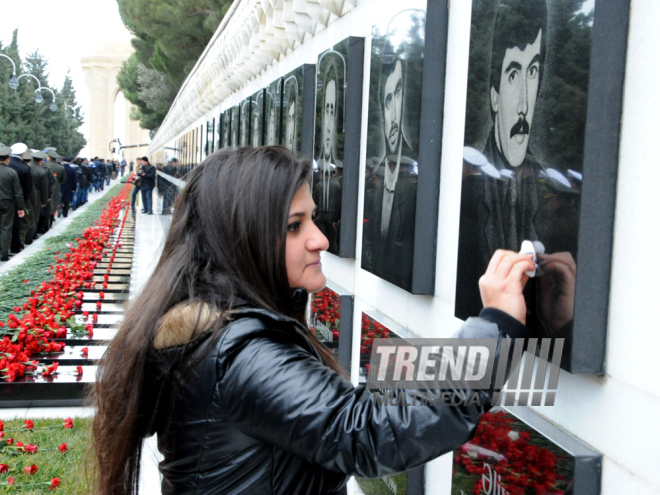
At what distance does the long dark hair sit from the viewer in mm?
1624

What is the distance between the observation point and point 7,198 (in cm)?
1259

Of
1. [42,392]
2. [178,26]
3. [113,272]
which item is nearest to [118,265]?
[113,272]

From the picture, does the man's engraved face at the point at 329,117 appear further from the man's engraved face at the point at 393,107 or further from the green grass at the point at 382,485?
the green grass at the point at 382,485

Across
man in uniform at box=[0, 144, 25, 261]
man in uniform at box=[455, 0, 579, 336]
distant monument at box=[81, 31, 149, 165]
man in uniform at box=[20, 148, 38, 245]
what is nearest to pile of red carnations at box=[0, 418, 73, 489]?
man in uniform at box=[455, 0, 579, 336]

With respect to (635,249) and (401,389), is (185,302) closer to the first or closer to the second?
(401,389)

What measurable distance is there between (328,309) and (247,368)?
134 inches

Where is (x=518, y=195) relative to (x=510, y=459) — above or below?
above

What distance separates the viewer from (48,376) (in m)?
5.79

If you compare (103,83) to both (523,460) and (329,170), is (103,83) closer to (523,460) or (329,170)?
(329,170)

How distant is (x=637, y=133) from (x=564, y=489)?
893mm

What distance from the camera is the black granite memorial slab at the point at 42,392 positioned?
18.2 ft

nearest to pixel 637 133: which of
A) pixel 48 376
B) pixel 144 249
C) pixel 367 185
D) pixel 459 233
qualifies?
pixel 459 233

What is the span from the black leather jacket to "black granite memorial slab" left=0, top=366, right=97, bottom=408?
425 centimetres

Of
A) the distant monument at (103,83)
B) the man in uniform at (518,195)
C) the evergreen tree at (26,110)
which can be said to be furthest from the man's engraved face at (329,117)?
the distant monument at (103,83)
